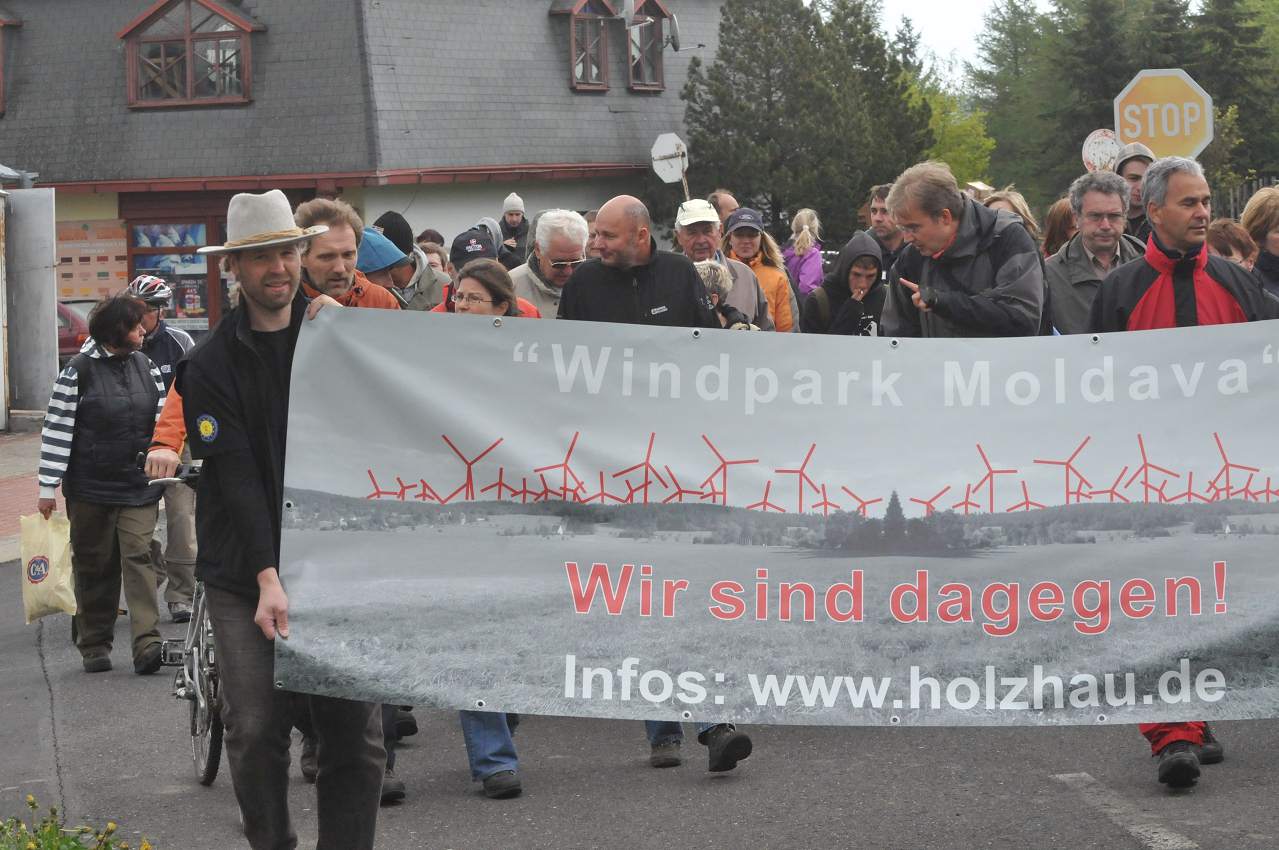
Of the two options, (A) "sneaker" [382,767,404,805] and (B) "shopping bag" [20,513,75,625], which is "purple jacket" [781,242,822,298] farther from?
(A) "sneaker" [382,767,404,805]

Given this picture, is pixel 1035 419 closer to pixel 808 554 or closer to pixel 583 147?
pixel 808 554

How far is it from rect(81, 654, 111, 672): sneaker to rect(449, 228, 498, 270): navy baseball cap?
16.9 ft

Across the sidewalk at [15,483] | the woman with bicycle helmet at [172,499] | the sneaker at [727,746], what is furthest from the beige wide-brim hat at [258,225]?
the sidewalk at [15,483]

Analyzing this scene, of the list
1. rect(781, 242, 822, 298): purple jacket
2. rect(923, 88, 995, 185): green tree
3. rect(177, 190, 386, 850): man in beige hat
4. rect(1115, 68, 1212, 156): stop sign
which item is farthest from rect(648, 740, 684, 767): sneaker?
rect(923, 88, 995, 185): green tree

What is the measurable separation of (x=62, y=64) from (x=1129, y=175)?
29820 millimetres

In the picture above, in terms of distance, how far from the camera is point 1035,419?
562 centimetres

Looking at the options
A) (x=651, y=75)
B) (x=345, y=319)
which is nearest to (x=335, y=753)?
(x=345, y=319)

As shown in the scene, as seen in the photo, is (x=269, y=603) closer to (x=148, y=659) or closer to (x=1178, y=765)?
(x=1178, y=765)

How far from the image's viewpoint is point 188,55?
119 ft

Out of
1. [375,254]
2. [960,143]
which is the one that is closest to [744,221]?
[375,254]

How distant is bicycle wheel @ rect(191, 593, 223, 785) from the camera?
7121 millimetres

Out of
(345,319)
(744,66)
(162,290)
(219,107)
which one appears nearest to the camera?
(345,319)

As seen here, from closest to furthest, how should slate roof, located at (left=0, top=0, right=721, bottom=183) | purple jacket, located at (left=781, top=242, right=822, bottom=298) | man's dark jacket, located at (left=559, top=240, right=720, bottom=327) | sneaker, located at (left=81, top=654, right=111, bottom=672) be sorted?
man's dark jacket, located at (left=559, top=240, right=720, bottom=327) → sneaker, located at (left=81, top=654, right=111, bottom=672) → purple jacket, located at (left=781, top=242, right=822, bottom=298) → slate roof, located at (left=0, top=0, right=721, bottom=183)

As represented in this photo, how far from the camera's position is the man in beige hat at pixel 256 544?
5.12 meters
